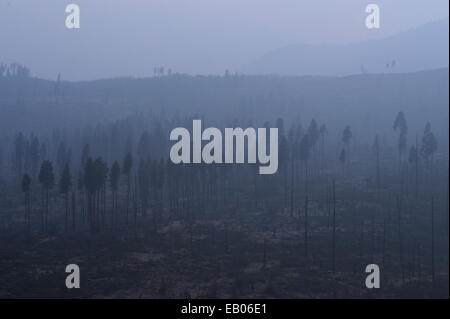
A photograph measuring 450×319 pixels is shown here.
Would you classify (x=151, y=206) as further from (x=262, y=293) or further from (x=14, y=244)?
(x=262, y=293)

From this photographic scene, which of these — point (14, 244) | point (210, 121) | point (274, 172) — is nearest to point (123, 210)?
point (14, 244)

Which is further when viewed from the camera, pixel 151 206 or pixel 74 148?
pixel 74 148

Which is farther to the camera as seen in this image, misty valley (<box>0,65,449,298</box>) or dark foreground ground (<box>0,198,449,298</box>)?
misty valley (<box>0,65,449,298</box>)

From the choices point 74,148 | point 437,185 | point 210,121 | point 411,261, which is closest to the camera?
point 411,261

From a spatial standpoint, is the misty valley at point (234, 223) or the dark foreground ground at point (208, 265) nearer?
the dark foreground ground at point (208, 265)

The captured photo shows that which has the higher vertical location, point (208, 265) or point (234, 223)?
point (234, 223)

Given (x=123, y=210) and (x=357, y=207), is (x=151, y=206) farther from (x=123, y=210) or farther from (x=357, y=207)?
(x=357, y=207)

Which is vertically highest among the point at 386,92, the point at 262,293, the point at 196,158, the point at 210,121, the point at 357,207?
the point at 386,92

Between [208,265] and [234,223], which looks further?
[234,223]
